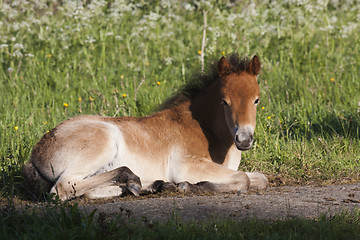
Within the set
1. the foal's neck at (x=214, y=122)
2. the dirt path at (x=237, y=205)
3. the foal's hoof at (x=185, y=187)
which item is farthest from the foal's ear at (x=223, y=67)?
the dirt path at (x=237, y=205)

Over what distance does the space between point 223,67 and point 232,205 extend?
1989mm

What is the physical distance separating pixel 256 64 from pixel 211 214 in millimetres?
2311

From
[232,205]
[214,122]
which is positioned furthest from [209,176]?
[232,205]

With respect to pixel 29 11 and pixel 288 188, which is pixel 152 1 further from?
pixel 288 188

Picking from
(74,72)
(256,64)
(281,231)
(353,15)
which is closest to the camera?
(281,231)

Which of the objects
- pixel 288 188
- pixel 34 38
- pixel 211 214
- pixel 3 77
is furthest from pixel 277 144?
pixel 34 38

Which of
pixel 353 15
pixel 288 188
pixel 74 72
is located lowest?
pixel 288 188

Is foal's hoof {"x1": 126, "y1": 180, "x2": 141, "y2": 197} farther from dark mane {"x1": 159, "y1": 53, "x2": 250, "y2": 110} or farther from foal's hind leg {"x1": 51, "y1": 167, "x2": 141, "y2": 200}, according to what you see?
dark mane {"x1": 159, "y1": 53, "x2": 250, "y2": 110}

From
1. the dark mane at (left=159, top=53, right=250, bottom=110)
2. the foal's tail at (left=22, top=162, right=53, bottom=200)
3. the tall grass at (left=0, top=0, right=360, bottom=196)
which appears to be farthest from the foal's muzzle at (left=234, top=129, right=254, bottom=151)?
the foal's tail at (left=22, top=162, right=53, bottom=200)

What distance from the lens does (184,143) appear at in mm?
6973

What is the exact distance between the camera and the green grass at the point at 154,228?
4.32 m

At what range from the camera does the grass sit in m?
8.14

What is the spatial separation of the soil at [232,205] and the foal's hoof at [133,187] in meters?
0.07

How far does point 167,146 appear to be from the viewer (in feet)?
22.8
